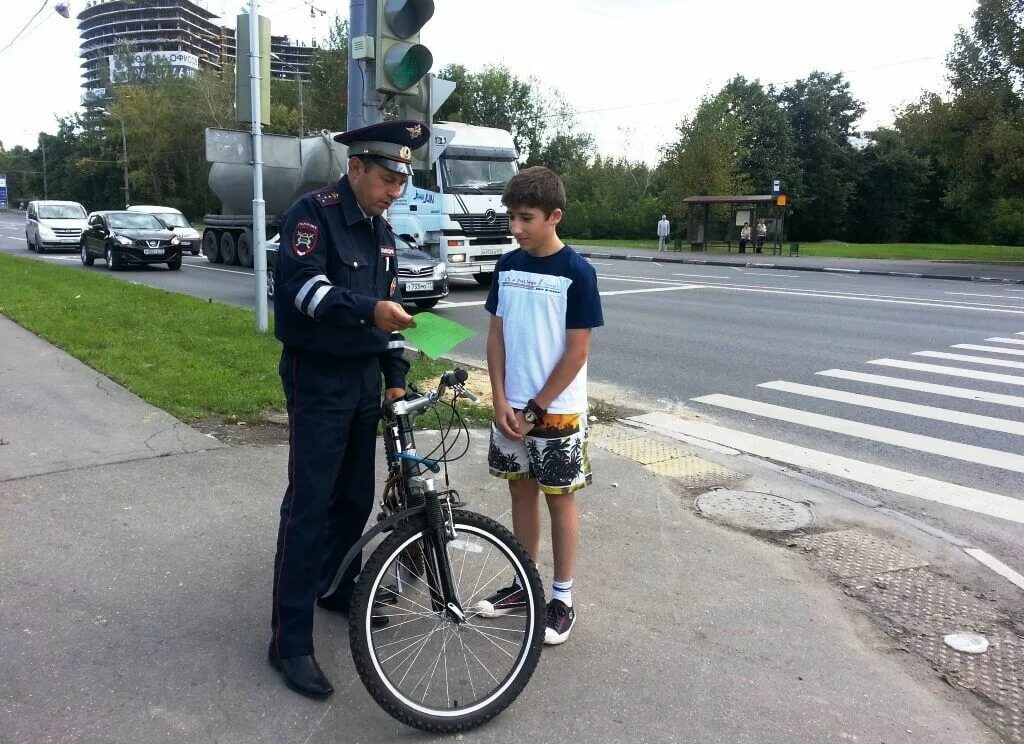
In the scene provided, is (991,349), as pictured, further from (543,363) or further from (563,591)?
(543,363)

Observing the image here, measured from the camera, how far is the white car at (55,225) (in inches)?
1082

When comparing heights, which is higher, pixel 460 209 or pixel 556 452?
pixel 460 209

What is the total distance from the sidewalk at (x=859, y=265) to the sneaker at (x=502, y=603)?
19.0 m

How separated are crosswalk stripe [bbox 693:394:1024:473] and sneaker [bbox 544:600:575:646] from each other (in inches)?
167

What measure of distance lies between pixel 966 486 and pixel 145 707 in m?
5.25

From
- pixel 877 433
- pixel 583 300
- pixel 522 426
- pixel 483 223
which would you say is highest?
pixel 483 223

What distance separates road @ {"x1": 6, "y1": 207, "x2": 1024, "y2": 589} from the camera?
224 inches

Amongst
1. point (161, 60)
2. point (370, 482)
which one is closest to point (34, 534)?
point (370, 482)

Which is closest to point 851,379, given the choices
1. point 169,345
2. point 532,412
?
point 532,412

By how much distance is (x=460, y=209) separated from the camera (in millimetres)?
16922

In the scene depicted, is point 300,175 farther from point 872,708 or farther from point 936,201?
point 936,201

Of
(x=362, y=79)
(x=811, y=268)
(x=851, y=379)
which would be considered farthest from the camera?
(x=811, y=268)

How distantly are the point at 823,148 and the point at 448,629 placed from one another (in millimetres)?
57424

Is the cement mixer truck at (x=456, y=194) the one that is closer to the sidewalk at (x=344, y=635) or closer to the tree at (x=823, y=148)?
the sidewalk at (x=344, y=635)
